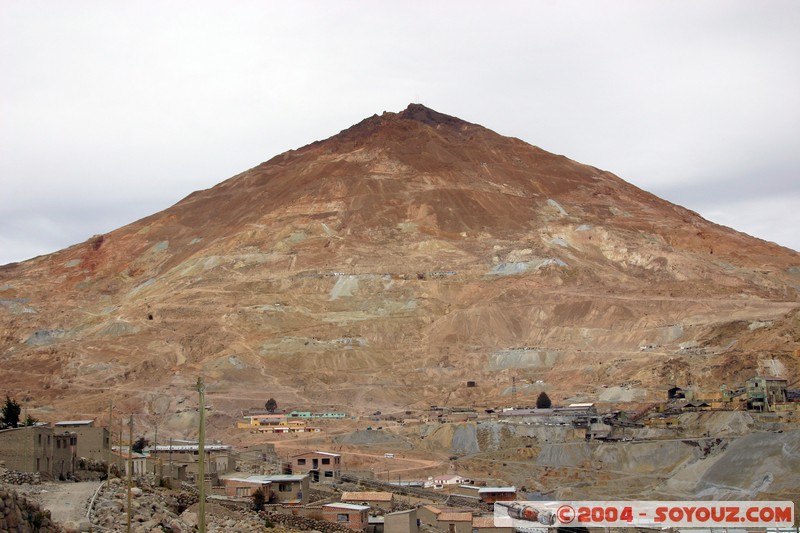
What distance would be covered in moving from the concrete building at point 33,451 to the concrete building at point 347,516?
1081cm

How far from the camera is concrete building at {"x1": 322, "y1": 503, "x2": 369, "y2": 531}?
41.3 m

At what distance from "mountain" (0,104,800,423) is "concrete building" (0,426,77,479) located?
81.7 metres

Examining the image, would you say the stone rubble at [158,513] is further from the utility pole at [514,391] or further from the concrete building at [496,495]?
the utility pole at [514,391]

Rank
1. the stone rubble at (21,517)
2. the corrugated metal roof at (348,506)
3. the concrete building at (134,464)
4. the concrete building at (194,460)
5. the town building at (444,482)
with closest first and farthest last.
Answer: the stone rubble at (21,517) < the concrete building at (134,464) < the corrugated metal roof at (348,506) < the concrete building at (194,460) < the town building at (444,482)

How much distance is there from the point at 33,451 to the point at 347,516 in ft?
44.9

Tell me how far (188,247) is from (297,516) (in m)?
144

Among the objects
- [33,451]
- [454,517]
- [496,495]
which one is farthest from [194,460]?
[33,451]

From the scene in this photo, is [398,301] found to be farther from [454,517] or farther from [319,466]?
[454,517]

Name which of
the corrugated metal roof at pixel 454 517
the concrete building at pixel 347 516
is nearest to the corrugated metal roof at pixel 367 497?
the corrugated metal roof at pixel 454 517

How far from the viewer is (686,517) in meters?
43.9

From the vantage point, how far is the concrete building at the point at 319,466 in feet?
215

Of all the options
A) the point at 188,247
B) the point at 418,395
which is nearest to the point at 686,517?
the point at 418,395

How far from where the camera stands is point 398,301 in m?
152

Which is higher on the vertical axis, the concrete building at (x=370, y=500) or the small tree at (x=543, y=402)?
the small tree at (x=543, y=402)
